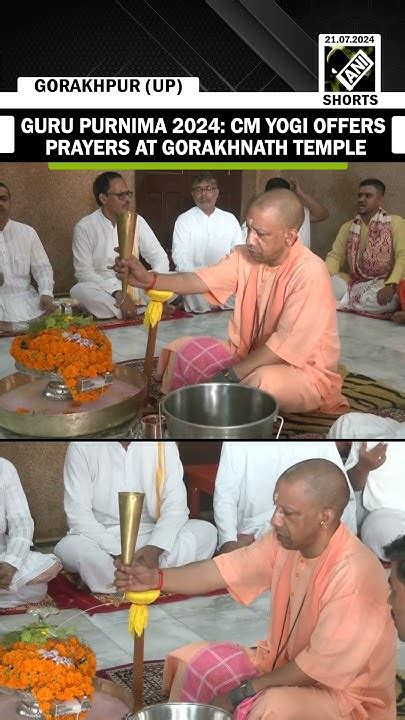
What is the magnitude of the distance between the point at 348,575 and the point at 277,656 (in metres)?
0.24

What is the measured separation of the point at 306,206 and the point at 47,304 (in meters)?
0.87

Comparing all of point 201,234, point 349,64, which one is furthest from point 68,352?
point 349,64

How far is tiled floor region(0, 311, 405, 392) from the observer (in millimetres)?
4539

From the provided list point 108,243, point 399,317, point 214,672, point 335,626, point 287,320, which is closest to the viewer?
point 335,626

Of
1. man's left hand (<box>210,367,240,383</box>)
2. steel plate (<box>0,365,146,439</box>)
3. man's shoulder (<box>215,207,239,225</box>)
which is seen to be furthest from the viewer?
man's shoulder (<box>215,207,239,225</box>)

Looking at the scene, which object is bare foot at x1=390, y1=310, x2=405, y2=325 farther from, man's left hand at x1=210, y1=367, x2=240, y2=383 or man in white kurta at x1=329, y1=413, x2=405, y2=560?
man in white kurta at x1=329, y1=413, x2=405, y2=560

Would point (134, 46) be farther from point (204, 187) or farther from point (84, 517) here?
point (84, 517)

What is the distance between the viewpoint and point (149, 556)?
131 inches

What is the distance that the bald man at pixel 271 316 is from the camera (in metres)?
4.30

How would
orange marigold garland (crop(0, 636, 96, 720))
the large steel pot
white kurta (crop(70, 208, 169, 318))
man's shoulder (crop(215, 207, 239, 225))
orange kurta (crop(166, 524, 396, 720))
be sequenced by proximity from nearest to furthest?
orange marigold garland (crop(0, 636, 96, 720)), orange kurta (crop(166, 524, 396, 720)), the large steel pot, man's shoulder (crop(215, 207, 239, 225)), white kurta (crop(70, 208, 169, 318))

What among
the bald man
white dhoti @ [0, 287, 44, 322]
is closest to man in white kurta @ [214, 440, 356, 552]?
A: the bald man

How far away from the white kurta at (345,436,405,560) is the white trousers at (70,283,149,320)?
4.73 feet

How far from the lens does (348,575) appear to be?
3.21m

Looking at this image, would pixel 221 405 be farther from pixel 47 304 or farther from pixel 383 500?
pixel 47 304
